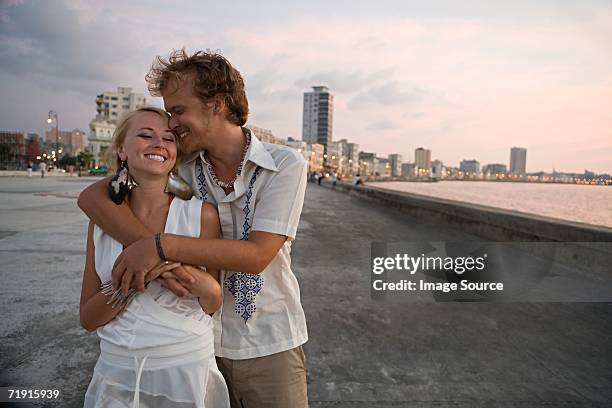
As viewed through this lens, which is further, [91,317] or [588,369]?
[588,369]

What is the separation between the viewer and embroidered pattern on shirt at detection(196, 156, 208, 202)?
161cm

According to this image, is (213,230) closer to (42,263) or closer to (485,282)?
(485,282)

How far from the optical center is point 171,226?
1.44m

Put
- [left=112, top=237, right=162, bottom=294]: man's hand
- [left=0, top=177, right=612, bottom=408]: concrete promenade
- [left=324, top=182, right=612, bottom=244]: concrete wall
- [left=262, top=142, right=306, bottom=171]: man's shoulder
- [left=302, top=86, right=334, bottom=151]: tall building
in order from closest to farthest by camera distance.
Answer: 1. [left=112, top=237, right=162, bottom=294]: man's hand
2. [left=262, top=142, right=306, bottom=171]: man's shoulder
3. [left=0, top=177, right=612, bottom=408]: concrete promenade
4. [left=324, top=182, right=612, bottom=244]: concrete wall
5. [left=302, top=86, right=334, bottom=151]: tall building

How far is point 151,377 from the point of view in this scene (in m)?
1.36

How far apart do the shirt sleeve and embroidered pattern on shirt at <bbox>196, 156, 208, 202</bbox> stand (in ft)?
0.86

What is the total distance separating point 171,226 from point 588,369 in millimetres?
3101

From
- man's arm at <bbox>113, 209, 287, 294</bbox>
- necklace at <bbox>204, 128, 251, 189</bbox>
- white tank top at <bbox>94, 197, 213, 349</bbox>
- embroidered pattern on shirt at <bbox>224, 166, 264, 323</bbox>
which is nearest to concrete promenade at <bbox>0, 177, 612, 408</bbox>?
embroidered pattern on shirt at <bbox>224, 166, 264, 323</bbox>

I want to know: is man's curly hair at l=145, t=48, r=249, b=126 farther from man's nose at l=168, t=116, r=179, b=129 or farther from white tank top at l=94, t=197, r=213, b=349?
white tank top at l=94, t=197, r=213, b=349

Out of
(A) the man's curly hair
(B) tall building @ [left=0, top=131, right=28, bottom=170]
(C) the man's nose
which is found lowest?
(C) the man's nose

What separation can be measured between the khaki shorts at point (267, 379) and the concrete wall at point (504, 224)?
197 inches

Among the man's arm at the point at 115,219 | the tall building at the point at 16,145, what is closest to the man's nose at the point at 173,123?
the man's arm at the point at 115,219

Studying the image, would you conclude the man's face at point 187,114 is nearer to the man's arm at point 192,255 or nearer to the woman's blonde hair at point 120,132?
the woman's blonde hair at point 120,132

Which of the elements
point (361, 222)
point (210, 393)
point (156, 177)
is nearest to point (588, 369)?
point (210, 393)
